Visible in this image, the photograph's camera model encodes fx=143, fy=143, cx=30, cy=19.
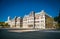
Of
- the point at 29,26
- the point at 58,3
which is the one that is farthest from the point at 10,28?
the point at 58,3

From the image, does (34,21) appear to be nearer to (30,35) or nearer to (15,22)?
(30,35)

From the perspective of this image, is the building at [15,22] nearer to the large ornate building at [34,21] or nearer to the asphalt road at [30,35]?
the large ornate building at [34,21]

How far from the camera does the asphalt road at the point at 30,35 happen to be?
4.02 metres

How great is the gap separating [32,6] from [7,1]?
29.5 inches

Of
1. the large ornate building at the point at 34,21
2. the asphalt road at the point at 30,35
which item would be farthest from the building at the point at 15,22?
the asphalt road at the point at 30,35

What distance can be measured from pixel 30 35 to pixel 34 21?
18.9 inches

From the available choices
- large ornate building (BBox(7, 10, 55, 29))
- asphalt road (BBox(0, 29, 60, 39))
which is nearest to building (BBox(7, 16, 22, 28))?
Result: large ornate building (BBox(7, 10, 55, 29))

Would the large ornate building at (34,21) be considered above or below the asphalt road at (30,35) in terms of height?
above

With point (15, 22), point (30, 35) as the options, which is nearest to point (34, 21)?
point (30, 35)

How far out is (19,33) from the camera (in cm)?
421

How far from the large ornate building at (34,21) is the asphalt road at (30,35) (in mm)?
208

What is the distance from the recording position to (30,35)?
13.5 feet

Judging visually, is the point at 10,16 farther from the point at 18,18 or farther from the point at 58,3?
the point at 58,3

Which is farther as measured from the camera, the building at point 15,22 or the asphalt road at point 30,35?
the building at point 15,22
